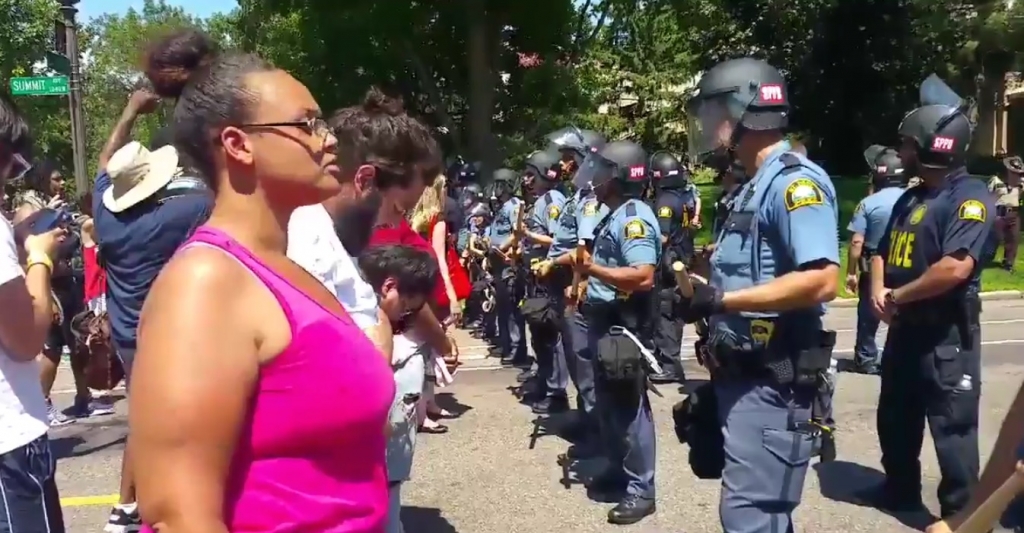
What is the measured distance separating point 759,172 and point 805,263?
0.41 meters

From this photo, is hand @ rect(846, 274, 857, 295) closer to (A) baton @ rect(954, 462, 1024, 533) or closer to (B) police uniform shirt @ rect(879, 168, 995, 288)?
(B) police uniform shirt @ rect(879, 168, 995, 288)

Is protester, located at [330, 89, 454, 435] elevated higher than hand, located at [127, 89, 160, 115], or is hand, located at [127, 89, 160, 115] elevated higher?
hand, located at [127, 89, 160, 115]

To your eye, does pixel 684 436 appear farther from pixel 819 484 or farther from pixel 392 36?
pixel 392 36

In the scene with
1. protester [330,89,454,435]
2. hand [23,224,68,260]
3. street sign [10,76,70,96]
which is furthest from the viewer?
street sign [10,76,70,96]

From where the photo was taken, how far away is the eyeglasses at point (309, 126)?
1.79 m

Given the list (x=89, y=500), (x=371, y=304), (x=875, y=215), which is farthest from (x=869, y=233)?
(x=371, y=304)

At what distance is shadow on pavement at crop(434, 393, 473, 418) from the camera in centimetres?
788

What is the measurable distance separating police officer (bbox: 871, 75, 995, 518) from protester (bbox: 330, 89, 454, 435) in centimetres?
252

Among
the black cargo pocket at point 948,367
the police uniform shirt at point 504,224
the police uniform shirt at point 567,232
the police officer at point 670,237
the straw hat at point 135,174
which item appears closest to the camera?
the straw hat at point 135,174

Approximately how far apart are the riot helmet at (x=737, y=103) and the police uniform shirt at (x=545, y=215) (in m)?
4.55

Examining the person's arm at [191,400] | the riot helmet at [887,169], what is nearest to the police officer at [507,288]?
the riot helmet at [887,169]

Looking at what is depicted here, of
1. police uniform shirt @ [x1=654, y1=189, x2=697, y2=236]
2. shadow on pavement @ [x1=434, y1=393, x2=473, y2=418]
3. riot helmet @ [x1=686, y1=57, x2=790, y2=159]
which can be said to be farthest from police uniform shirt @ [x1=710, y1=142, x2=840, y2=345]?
police uniform shirt @ [x1=654, y1=189, x2=697, y2=236]

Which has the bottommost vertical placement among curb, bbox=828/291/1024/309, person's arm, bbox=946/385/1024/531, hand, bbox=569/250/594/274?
curb, bbox=828/291/1024/309

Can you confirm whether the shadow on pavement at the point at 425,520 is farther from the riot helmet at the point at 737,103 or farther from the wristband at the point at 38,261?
the wristband at the point at 38,261
